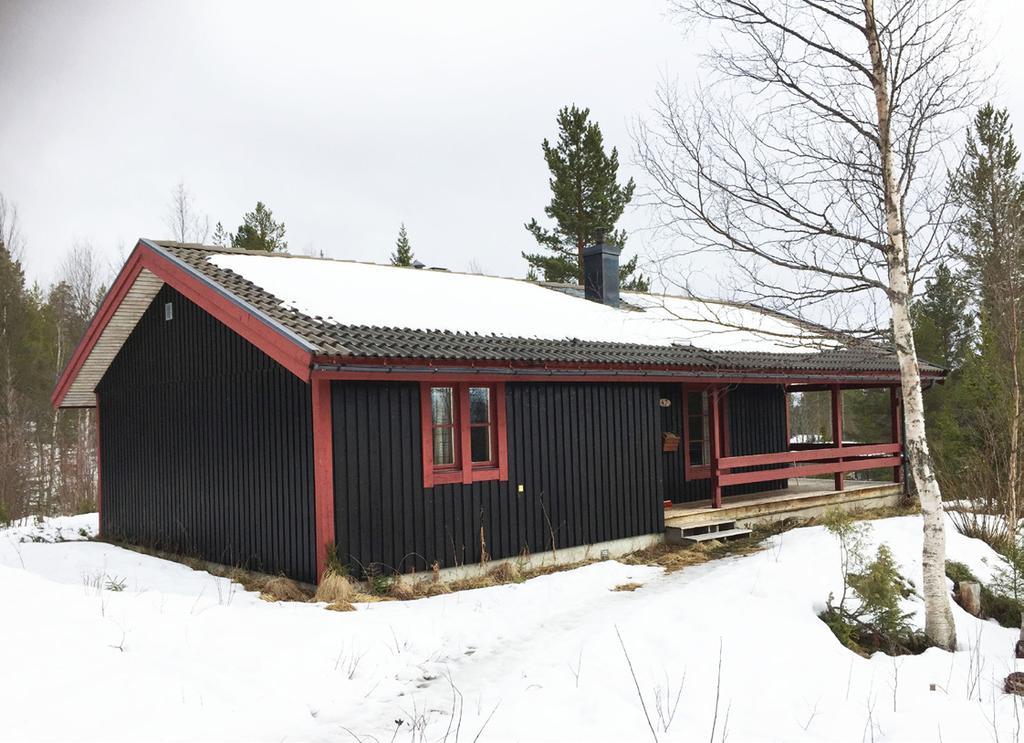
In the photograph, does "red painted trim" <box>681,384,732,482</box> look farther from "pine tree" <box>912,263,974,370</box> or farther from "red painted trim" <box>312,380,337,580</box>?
"pine tree" <box>912,263,974,370</box>

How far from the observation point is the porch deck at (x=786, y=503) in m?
12.9

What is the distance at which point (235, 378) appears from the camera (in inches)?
416

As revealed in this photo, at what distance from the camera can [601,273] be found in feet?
56.4

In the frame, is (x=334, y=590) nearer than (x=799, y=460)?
Yes

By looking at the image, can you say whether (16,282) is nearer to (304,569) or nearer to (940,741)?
(304,569)

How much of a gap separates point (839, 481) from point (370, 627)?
37.3 feet

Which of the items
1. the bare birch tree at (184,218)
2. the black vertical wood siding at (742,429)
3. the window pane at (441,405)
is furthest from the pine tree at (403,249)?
the window pane at (441,405)

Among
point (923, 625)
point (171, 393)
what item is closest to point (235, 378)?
point (171, 393)

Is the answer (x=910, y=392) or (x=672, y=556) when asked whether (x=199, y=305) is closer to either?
(x=672, y=556)

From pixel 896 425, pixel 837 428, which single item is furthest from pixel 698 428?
pixel 896 425

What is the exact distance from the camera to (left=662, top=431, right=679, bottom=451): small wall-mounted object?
46.5 ft

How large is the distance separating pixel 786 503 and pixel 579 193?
18.0 meters

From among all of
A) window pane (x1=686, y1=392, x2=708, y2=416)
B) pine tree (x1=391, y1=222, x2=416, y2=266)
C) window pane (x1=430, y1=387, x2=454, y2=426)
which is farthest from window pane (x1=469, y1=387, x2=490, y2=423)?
pine tree (x1=391, y1=222, x2=416, y2=266)

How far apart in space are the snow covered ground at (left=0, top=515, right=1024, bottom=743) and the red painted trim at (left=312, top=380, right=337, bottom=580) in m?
0.86
